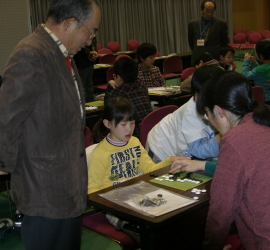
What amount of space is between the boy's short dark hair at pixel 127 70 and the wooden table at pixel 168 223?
2042 millimetres

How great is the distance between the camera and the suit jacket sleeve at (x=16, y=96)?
1385 mm

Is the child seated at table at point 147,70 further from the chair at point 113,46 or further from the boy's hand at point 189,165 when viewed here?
the chair at point 113,46

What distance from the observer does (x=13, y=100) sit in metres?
1.38

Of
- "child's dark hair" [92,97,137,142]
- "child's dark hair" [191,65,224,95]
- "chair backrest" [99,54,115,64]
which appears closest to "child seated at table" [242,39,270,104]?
"child's dark hair" [191,65,224,95]

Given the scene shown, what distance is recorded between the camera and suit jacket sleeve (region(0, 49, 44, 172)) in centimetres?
138

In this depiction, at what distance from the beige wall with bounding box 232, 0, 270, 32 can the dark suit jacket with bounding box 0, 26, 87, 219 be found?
16.1 m

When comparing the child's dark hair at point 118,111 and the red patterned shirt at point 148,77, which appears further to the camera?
the red patterned shirt at point 148,77

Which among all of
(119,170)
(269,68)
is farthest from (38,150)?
(269,68)

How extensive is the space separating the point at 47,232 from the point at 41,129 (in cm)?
43

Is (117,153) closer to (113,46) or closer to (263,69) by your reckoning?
(263,69)

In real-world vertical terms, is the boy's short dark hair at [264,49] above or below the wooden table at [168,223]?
above

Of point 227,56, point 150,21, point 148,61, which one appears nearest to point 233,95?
point 148,61

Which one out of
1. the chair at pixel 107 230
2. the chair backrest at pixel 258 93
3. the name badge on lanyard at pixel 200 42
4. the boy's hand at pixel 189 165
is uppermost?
the name badge on lanyard at pixel 200 42

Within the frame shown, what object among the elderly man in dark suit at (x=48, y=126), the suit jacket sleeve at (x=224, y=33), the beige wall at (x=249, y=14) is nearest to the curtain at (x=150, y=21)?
the beige wall at (x=249, y=14)
